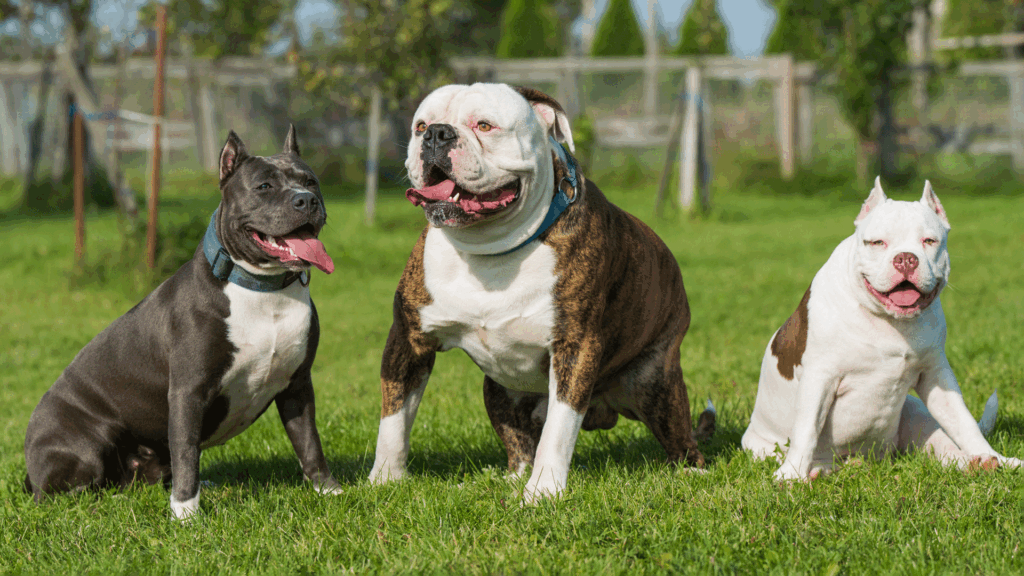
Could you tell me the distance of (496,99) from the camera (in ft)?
11.4

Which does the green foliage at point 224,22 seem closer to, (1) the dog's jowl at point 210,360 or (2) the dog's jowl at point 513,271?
(1) the dog's jowl at point 210,360

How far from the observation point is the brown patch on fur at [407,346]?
375cm

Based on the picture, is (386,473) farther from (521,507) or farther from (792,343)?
(792,343)

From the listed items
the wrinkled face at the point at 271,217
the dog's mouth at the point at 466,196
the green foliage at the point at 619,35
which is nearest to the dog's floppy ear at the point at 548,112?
the dog's mouth at the point at 466,196

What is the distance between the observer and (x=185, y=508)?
361 centimetres

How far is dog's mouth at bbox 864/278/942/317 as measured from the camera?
3490 millimetres

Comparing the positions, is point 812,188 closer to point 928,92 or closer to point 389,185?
point 928,92

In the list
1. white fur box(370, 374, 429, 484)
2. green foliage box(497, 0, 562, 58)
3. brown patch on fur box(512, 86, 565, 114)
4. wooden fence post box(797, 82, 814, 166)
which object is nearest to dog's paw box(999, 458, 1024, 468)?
brown patch on fur box(512, 86, 565, 114)

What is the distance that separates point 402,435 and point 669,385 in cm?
117

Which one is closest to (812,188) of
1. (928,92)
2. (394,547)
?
(928,92)

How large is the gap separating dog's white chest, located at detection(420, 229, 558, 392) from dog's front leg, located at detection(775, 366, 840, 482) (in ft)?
3.34

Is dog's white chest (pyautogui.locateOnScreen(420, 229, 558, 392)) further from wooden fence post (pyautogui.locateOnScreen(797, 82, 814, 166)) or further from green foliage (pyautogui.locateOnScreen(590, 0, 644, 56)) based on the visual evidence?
green foliage (pyautogui.locateOnScreen(590, 0, 644, 56))

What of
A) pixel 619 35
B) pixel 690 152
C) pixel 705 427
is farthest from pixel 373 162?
pixel 619 35

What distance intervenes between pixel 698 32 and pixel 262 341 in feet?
78.9
